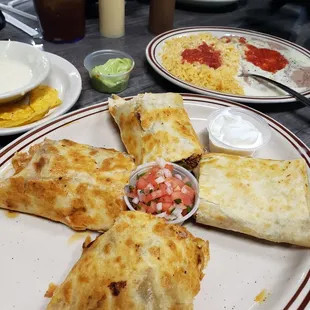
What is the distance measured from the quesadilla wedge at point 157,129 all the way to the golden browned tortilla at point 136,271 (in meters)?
0.59

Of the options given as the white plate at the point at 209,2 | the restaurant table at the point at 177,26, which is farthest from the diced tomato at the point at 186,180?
the white plate at the point at 209,2

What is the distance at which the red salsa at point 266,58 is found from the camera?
12.0ft

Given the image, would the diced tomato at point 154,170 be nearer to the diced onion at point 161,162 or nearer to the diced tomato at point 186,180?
the diced onion at point 161,162

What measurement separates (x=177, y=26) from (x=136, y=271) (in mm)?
3475

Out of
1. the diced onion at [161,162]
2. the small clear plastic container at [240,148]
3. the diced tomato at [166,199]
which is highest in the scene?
the diced onion at [161,162]

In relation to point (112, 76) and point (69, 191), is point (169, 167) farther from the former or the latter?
point (112, 76)

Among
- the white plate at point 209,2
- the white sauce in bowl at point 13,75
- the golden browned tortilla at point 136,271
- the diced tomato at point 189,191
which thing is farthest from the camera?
the white plate at point 209,2

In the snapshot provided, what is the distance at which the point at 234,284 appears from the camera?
1.89m

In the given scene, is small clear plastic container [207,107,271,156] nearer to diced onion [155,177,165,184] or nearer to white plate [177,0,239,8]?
diced onion [155,177,165,184]

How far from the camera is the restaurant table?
310 cm

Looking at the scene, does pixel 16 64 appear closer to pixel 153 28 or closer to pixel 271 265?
pixel 153 28

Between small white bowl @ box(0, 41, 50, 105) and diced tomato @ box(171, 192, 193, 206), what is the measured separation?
1.29 metres

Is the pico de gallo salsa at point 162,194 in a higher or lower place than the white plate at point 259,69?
higher

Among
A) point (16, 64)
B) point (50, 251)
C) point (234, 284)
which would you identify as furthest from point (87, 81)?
point (234, 284)
